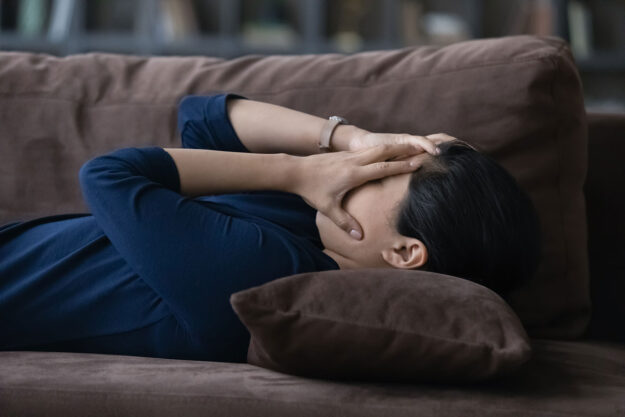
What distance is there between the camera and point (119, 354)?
115cm

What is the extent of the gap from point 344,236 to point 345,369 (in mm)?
312

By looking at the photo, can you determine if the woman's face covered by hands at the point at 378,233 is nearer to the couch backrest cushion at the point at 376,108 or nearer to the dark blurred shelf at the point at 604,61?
the couch backrest cushion at the point at 376,108

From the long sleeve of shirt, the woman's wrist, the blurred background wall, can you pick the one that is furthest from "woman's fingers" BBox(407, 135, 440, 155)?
the blurred background wall

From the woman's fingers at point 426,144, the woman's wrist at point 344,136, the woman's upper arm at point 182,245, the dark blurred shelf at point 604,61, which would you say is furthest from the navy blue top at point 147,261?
the dark blurred shelf at point 604,61

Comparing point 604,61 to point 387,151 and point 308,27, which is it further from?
point 387,151

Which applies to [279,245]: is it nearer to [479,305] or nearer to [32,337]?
[479,305]

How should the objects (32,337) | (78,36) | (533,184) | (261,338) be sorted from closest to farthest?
(261,338), (32,337), (533,184), (78,36)

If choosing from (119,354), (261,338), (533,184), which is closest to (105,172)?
(119,354)

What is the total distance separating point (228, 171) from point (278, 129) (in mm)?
162

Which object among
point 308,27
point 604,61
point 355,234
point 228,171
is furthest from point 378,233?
point 604,61

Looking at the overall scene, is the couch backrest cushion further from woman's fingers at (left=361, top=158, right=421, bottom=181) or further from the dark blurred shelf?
the dark blurred shelf

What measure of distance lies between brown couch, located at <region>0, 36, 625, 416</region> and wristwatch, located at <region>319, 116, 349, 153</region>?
7 cm

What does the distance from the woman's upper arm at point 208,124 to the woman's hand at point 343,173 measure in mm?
203

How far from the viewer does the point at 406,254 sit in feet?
3.68
